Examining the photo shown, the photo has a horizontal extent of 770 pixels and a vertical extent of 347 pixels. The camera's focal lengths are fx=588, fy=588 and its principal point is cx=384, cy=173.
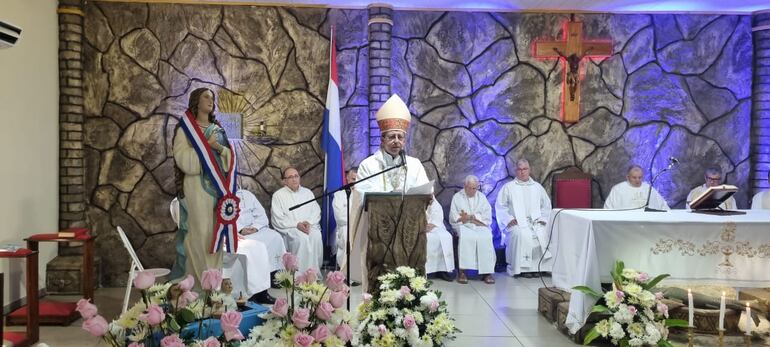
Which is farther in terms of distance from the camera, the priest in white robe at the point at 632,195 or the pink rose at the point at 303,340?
the priest in white robe at the point at 632,195

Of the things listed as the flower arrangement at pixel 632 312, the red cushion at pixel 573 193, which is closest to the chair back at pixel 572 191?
the red cushion at pixel 573 193

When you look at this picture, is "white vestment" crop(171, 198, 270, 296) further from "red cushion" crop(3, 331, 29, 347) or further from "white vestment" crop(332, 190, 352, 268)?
"red cushion" crop(3, 331, 29, 347)

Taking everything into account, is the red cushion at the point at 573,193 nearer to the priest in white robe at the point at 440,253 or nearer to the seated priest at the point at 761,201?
the priest in white robe at the point at 440,253

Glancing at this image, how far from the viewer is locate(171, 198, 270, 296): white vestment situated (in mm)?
5250

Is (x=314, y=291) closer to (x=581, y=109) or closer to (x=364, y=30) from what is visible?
(x=364, y=30)

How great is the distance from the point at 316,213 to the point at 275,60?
1829 millimetres

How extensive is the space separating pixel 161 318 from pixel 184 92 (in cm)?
582

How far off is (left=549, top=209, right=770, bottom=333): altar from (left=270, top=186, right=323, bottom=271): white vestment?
2.96 m

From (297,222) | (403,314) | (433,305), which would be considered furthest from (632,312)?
(297,222)

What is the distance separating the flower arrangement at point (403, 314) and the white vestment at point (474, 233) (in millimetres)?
2924

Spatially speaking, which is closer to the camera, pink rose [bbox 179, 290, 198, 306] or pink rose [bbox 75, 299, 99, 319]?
pink rose [bbox 75, 299, 99, 319]

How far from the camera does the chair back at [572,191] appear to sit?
23.1 feet

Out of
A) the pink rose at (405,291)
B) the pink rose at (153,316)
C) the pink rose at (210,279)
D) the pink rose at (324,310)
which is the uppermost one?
the pink rose at (210,279)

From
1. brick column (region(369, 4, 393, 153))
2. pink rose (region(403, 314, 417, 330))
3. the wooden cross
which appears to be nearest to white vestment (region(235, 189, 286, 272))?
brick column (region(369, 4, 393, 153))
